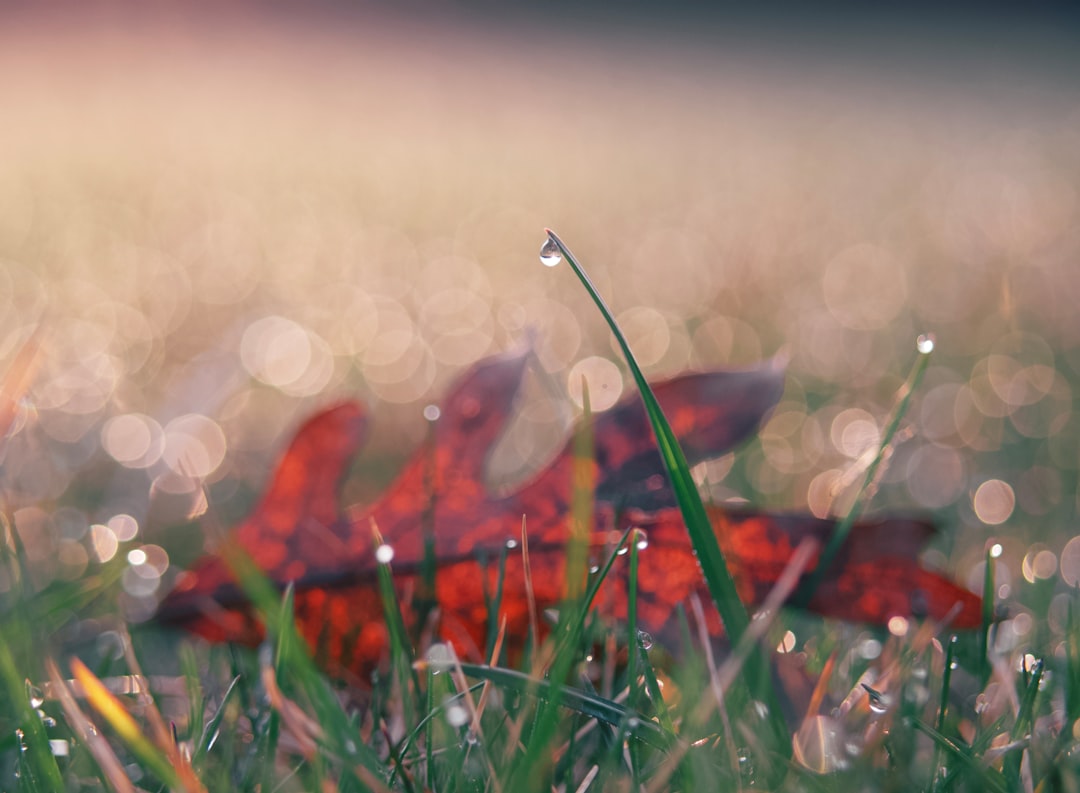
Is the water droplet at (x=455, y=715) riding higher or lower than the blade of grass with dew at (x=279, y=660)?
lower

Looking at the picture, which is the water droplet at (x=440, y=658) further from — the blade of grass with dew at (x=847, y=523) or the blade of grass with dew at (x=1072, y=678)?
the blade of grass with dew at (x=1072, y=678)

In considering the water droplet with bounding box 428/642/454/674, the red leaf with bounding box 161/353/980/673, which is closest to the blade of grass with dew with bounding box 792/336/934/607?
the red leaf with bounding box 161/353/980/673

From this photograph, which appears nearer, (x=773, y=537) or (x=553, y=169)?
(x=773, y=537)

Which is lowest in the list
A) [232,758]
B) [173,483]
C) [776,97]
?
[776,97]

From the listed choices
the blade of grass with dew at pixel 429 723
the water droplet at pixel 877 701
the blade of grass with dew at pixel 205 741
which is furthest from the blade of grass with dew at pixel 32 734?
the water droplet at pixel 877 701

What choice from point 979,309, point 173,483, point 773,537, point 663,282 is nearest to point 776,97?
point 663,282

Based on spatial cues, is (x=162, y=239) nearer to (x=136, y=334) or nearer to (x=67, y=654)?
(x=136, y=334)

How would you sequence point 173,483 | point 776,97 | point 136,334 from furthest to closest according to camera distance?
point 776,97
point 136,334
point 173,483
